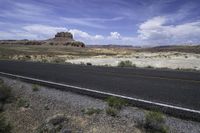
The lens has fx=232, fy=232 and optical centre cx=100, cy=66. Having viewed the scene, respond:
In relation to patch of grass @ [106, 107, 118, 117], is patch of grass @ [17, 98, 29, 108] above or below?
below

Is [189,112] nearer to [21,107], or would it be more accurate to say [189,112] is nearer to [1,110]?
[21,107]

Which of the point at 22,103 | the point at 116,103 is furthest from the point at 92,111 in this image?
the point at 22,103

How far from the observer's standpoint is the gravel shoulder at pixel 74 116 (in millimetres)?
5605

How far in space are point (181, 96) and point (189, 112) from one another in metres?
2.09

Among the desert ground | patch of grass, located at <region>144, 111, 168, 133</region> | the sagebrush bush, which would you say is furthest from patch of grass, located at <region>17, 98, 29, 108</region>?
the desert ground

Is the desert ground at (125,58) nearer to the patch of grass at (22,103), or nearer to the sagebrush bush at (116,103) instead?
the sagebrush bush at (116,103)

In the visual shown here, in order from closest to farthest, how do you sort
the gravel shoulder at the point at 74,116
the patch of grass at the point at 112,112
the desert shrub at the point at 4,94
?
the gravel shoulder at the point at 74,116 → the patch of grass at the point at 112,112 → the desert shrub at the point at 4,94

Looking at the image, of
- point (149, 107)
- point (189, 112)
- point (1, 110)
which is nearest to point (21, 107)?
point (1, 110)

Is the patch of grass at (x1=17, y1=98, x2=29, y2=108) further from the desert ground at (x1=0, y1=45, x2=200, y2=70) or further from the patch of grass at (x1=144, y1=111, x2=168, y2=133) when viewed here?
the desert ground at (x1=0, y1=45, x2=200, y2=70)

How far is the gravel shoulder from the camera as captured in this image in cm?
561

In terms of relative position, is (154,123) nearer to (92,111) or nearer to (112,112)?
(112,112)

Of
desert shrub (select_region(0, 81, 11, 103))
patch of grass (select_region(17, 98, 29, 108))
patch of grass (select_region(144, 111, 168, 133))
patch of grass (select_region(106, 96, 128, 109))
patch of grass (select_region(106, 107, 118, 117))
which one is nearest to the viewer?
patch of grass (select_region(144, 111, 168, 133))

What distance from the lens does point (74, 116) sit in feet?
21.7

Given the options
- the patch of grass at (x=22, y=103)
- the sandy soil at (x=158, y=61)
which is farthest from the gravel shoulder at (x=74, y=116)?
the sandy soil at (x=158, y=61)
